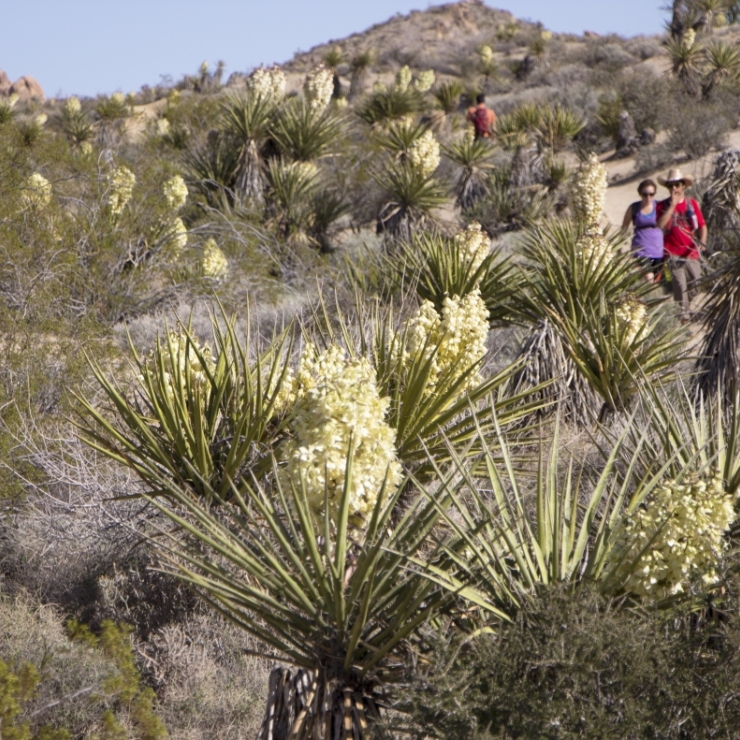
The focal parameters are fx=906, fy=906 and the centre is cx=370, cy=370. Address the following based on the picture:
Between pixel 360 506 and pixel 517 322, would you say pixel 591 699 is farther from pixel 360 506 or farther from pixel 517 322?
pixel 517 322

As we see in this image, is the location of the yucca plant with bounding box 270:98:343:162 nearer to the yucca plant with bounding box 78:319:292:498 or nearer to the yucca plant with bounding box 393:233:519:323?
the yucca plant with bounding box 393:233:519:323

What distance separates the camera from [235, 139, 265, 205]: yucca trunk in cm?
1353

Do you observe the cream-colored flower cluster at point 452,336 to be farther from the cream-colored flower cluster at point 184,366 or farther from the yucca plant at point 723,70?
the yucca plant at point 723,70

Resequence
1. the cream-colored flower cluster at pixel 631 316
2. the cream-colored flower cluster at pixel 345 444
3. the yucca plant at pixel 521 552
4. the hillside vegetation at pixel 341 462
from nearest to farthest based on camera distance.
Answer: the hillside vegetation at pixel 341 462 < the yucca plant at pixel 521 552 < the cream-colored flower cluster at pixel 345 444 < the cream-colored flower cluster at pixel 631 316

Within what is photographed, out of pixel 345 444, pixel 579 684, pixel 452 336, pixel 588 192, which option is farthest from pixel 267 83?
pixel 579 684

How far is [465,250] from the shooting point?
6.93 meters

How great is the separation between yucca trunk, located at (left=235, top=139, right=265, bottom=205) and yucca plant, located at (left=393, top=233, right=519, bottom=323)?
22.9 ft

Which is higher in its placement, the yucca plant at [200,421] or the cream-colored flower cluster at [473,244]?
the cream-colored flower cluster at [473,244]

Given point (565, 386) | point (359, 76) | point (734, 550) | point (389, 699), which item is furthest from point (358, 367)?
point (359, 76)

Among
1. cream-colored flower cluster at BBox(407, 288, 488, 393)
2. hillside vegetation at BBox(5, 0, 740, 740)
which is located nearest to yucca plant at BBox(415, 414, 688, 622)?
hillside vegetation at BBox(5, 0, 740, 740)

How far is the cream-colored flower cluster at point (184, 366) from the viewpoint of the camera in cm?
430

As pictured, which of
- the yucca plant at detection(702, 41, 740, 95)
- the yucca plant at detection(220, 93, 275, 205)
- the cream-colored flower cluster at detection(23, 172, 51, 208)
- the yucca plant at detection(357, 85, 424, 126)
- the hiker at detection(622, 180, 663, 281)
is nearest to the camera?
the hiker at detection(622, 180, 663, 281)

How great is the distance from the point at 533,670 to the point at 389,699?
22.8 inches

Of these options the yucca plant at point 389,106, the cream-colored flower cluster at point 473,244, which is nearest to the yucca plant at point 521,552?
the cream-colored flower cluster at point 473,244
